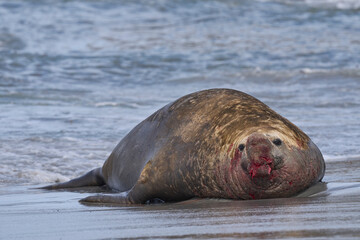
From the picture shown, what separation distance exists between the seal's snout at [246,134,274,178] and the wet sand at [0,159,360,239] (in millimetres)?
Result: 173

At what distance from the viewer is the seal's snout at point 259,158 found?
153 inches

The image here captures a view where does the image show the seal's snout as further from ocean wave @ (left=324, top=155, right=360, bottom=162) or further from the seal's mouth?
ocean wave @ (left=324, top=155, right=360, bottom=162)

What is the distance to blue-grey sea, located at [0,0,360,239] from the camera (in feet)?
23.1

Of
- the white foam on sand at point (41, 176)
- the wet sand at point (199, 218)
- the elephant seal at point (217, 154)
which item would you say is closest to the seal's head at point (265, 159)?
the elephant seal at point (217, 154)

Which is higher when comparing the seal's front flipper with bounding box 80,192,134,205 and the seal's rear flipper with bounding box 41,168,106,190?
the seal's front flipper with bounding box 80,192,134,205

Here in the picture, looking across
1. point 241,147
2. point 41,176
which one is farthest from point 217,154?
point 41,176

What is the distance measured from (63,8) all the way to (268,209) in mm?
21252

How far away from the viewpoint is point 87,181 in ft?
19.0

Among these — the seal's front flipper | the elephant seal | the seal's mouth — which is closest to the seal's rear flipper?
the elephant seal

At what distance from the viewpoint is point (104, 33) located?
20.7m

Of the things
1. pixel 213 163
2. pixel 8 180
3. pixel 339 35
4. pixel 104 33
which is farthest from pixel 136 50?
pixel 213 163

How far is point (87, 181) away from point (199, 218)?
2.56m

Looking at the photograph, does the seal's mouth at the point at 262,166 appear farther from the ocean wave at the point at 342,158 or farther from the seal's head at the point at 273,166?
the ocean wave at the point at 342,158

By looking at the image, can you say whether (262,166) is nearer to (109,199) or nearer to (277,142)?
(277,142)
